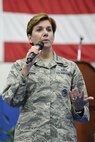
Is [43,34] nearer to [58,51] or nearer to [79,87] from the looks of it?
[79,87]

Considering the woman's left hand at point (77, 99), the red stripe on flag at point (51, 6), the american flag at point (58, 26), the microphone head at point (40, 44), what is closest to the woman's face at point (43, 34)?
the microphone head at point (40, 44)

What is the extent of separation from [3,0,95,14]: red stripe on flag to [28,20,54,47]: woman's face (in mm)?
2002

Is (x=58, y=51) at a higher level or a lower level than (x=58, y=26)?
lower

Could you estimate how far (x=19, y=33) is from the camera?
12.2ft

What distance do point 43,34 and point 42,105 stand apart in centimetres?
34

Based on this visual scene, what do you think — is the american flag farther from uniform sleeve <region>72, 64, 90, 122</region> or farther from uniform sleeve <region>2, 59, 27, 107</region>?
uniform sleeve <region>2, 59, 27, 107</region>

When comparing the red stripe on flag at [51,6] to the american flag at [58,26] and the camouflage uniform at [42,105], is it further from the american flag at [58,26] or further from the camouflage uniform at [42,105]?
the camouflage uniform at [42,105]

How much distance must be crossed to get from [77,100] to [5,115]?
77.5 inches

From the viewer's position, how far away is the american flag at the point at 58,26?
3.68 m

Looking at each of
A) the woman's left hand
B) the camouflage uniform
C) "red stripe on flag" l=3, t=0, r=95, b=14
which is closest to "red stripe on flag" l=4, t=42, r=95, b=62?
"red stripe on flag" l=3, t=0, r=95, b=14

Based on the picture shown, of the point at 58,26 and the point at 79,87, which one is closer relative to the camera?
the point at 79,87

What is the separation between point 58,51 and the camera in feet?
12.6

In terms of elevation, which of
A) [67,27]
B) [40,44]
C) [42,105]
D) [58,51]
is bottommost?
[42,105]

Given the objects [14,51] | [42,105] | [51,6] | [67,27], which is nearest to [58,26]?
[67,27]
